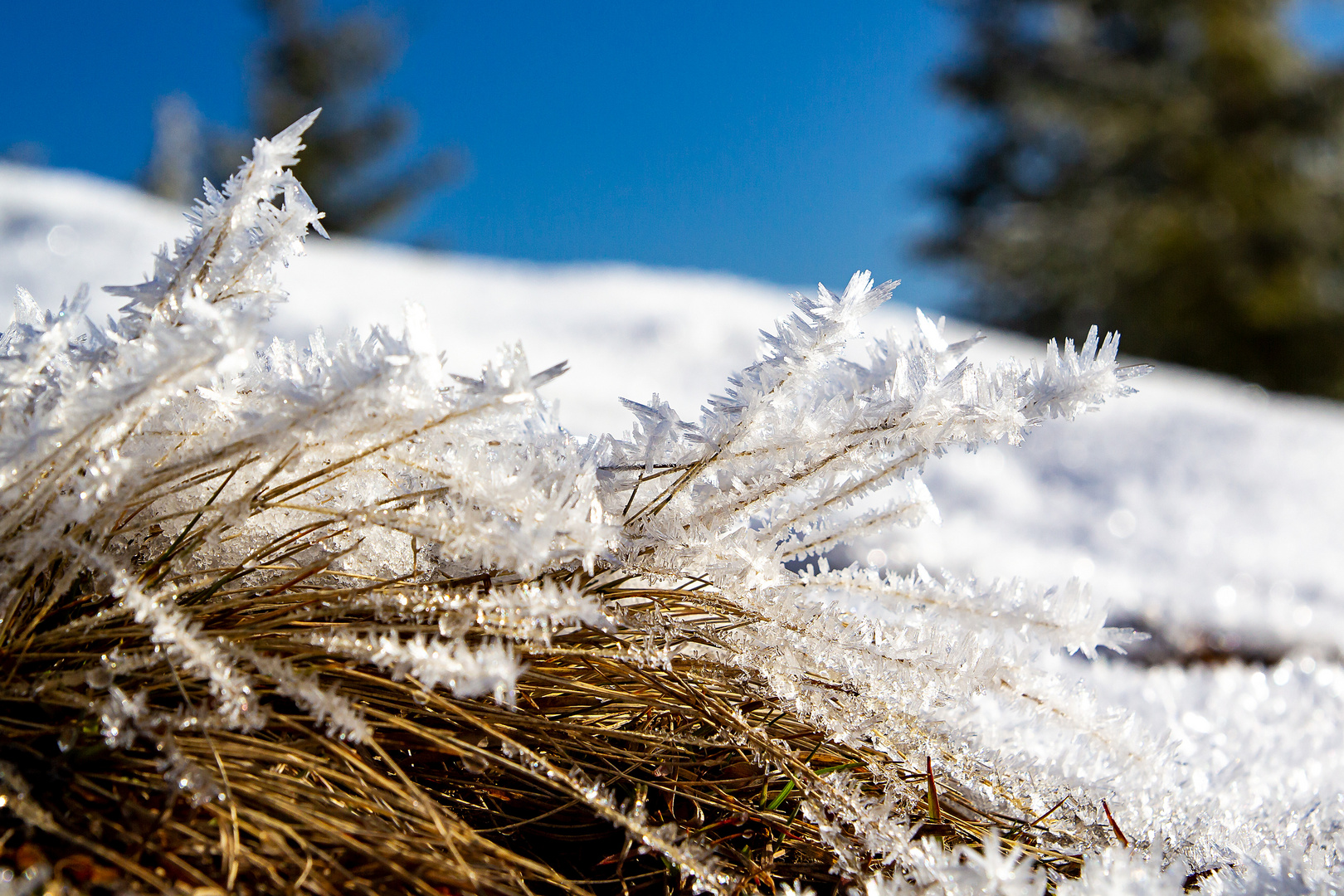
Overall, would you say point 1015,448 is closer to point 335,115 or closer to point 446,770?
point 446,770

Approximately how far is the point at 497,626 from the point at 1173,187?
1240 centimetres

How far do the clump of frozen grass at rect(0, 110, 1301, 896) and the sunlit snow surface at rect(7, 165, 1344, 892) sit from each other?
8.0 inches

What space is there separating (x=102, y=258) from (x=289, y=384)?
286cm

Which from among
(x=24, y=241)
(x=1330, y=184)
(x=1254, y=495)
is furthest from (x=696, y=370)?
(x=1330, y=184)

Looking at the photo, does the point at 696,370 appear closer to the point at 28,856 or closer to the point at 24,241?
the point at 24,241

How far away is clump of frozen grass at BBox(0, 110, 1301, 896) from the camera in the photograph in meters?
0.45

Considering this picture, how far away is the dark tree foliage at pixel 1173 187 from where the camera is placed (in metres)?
10.2

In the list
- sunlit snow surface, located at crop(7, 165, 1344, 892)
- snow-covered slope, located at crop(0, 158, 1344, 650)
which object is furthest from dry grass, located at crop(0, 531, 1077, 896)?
snow-covered slope, located at crop(0, 158, 1344, 650)

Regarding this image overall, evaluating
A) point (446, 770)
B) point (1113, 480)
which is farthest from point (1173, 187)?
point (446, 770)

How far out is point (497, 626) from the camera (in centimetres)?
50

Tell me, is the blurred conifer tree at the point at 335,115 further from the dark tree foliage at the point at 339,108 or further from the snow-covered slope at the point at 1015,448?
the snow-covered slope at the point at 1015,448

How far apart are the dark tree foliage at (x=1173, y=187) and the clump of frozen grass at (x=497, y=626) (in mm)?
10648

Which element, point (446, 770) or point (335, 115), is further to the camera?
point (335, 115)

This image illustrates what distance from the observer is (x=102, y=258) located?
2812mm
